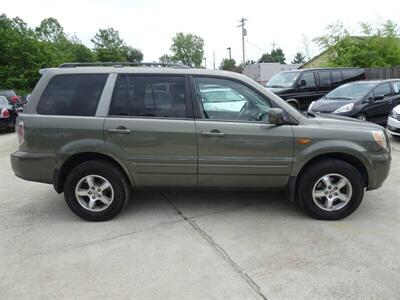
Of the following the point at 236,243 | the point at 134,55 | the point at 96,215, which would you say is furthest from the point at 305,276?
the point at 134,55

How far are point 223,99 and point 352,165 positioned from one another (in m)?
1.70

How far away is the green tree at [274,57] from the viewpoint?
281ft

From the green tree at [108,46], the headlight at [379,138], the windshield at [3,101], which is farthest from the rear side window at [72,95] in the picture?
the green tree at [108,46]

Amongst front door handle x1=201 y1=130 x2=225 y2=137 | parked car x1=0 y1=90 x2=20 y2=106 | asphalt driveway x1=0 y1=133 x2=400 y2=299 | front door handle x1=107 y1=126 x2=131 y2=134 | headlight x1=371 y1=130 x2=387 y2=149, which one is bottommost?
asphalt driveway x1=0 y1=133 x2=400 y2=299

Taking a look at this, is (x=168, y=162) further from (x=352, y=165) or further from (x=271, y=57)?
(x=271, y=57)

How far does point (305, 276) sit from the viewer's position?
2.95m

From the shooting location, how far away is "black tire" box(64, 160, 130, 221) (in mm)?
4020

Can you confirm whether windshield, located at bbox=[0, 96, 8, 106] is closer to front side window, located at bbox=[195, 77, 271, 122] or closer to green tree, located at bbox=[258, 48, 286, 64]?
front side window, located at bbox=[195, 77, 271, 122]

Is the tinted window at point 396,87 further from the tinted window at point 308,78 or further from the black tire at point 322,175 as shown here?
the black tire at point 322,175

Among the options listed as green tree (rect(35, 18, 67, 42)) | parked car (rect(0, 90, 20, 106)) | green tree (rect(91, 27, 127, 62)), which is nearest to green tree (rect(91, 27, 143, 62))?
green tree (rect(91, 27, 127, 62))

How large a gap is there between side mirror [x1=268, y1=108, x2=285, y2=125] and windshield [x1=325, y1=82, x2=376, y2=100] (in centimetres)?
651

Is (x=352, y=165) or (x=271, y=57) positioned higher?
(x=271, y=57)

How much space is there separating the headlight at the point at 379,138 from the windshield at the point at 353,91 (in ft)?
19.0

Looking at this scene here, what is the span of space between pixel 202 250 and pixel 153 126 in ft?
4.73
